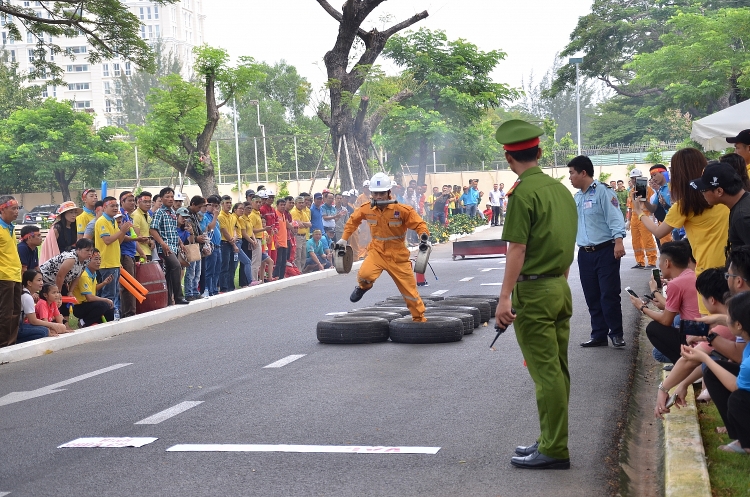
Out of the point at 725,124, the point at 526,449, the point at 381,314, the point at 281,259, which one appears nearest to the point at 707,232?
the point at 526,449

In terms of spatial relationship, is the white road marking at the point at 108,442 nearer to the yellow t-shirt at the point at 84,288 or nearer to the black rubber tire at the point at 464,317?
the black rubber tire at the point at 464,317

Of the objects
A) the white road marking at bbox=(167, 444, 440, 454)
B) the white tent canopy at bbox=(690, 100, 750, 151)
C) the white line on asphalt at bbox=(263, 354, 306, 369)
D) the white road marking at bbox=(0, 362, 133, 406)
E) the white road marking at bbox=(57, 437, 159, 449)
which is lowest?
the white road marking at bbox=(0, 362, 133, 406)

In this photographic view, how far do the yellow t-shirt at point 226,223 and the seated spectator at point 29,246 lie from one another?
4.79 metres

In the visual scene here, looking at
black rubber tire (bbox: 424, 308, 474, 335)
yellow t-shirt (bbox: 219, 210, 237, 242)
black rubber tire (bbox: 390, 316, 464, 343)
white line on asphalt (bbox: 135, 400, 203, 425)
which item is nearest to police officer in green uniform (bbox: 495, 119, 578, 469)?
white line on asphalt (bbox: 135, 400, 203, 425)

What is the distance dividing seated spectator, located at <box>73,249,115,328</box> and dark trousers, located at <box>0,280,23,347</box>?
66.4 inches

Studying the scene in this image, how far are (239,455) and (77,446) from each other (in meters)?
1.34

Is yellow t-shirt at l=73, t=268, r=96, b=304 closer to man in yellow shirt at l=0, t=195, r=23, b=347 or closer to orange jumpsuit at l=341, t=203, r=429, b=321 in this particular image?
man in yellow shirt at l=0, t=195, r=23, b=347

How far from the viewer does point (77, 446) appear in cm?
665

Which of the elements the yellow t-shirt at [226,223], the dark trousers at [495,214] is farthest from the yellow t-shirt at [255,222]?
the dark trousers at [495,214]

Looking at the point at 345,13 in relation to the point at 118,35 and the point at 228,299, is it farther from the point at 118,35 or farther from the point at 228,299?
the point at 228,299

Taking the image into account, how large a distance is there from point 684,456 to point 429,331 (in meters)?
5.40

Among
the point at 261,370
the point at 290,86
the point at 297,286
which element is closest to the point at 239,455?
the point at 261,370

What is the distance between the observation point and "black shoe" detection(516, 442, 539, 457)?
577 centimetres

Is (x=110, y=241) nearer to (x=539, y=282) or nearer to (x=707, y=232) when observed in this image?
(x=707, y=232)
